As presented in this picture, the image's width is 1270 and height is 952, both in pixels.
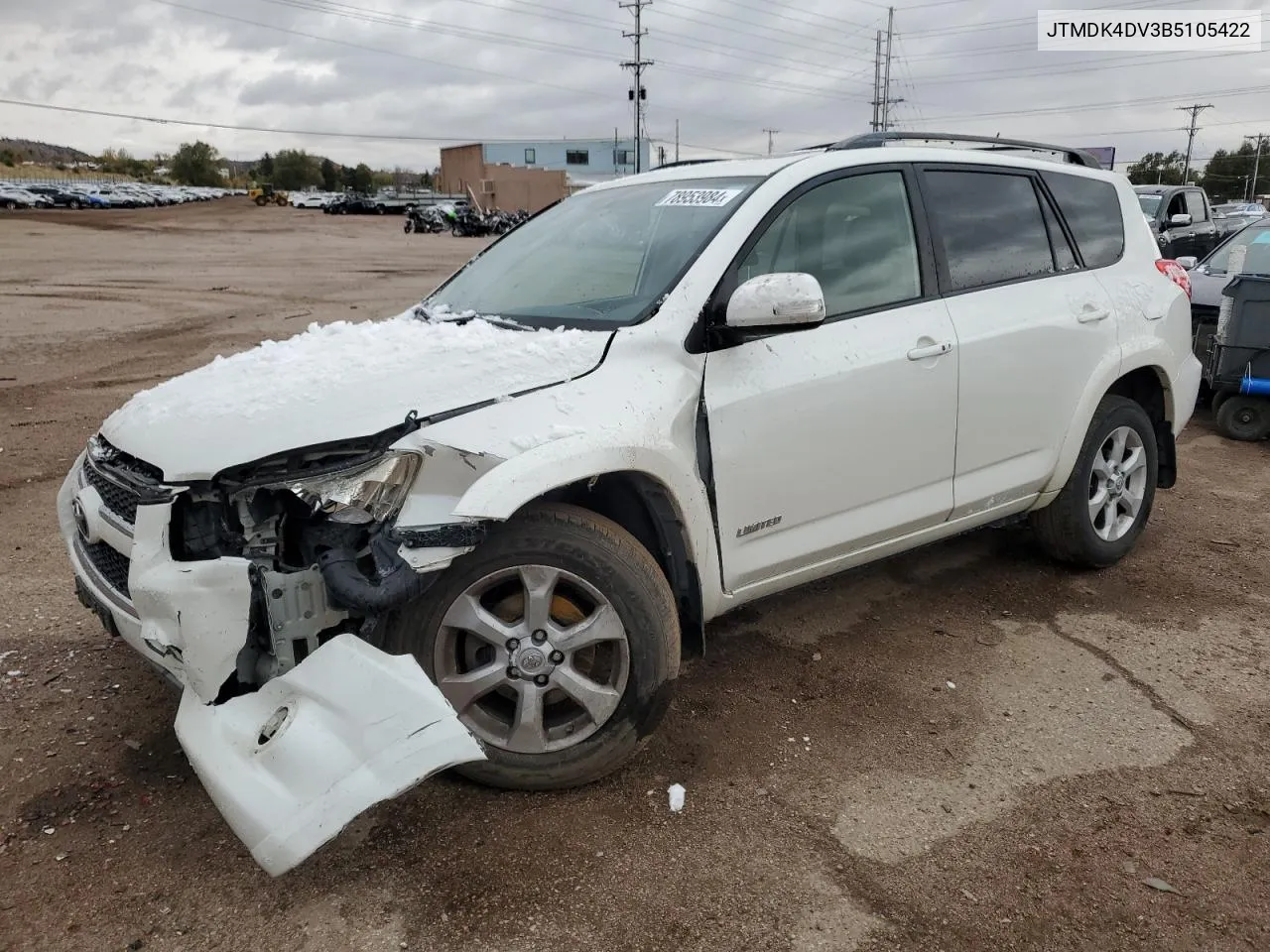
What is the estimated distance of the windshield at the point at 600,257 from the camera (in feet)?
10.4

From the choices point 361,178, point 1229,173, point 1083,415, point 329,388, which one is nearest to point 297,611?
point 329,388

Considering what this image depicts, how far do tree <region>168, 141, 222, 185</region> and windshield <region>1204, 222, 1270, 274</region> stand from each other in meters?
106

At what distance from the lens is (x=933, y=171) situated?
3777 millimetres

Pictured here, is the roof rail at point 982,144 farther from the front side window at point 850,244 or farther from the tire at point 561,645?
the tire at point 561,645

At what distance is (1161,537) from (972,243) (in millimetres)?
2360

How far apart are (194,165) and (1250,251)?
107549mm

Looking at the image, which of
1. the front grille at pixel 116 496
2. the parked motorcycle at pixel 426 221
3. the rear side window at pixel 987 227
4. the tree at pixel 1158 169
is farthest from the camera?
the tree at pixel 1158 169

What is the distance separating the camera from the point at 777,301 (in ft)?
9.32

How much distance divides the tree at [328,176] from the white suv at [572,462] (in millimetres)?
112496

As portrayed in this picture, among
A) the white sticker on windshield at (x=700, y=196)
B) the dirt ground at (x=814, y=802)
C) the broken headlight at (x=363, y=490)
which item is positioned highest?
the white sticker on windshield at (x=700, y=196)

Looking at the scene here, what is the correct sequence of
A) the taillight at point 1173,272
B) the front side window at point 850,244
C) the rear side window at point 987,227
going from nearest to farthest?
1. the front side window at point 850,244
2. the rear side window at point 987,227
3. the taillight at point 1173,272

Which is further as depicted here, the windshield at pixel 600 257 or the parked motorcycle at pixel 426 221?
the parked motorcycle at pixel 426 221

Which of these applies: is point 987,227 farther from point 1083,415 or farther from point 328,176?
point 328,176

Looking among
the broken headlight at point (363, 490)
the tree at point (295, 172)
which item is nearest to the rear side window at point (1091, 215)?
the broken headlight at point (363, 490)
